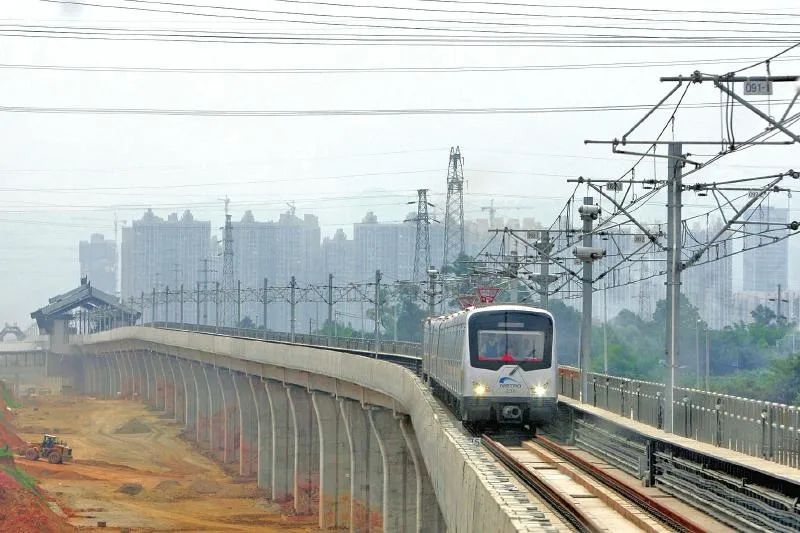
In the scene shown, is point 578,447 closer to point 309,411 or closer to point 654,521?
point 654,521

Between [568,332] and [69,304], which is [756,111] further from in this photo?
[69,304]

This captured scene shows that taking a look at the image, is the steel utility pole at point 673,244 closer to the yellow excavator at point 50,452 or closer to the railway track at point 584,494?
the railway track at point 584,494

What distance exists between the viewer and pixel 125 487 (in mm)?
70312

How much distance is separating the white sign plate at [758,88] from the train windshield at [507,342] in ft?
45.0

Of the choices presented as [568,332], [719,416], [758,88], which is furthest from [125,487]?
[568,332]

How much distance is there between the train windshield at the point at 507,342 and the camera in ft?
117

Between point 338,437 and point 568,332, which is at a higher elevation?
point 568,332

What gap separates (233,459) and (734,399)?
66.0 m

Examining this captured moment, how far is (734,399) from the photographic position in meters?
25.5

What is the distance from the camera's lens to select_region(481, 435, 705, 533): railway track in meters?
20.4

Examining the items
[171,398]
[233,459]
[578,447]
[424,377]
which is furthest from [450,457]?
[171,398]

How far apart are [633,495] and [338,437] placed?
41976 millimetres

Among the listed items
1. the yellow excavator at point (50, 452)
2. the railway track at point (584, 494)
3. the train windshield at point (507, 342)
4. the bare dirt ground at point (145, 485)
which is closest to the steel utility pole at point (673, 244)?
the railway track at point (584, 494)

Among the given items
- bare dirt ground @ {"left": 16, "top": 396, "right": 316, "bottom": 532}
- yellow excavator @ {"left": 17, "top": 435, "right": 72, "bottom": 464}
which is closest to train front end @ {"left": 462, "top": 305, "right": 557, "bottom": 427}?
bare dirt ground @ {"left": 16, "top": 396, "right": 316, "bottom": 532}
